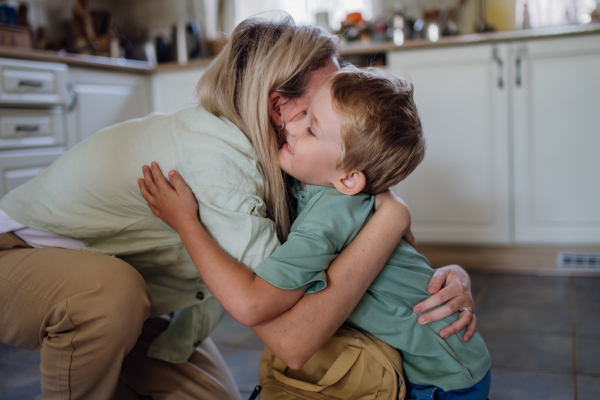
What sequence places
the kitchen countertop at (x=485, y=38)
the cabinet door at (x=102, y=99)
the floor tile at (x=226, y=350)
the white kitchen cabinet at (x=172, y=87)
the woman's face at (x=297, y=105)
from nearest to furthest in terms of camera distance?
the woman's face at (x=297, y=105), the floor tile at (x=226, y=350), the kitchen countertop at (x=485, y=38), the cabinet door at (x=102, y=99), the white kitchen cabinet at (x=172, y=87)

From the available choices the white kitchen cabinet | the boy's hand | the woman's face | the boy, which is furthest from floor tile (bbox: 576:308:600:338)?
the white kitchen cabinet

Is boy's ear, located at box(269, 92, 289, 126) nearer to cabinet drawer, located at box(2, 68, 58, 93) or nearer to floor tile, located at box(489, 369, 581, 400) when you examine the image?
floor tile, located at box(489, 369, 581, 400)

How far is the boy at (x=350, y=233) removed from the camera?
2.60 feet

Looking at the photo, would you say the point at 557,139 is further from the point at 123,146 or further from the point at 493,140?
the point at 123,146

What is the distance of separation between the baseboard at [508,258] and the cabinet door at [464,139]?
7cm

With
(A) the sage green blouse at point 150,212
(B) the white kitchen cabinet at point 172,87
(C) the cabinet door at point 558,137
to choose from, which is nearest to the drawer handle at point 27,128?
(B) the white kitchen cabinet at point 172,87

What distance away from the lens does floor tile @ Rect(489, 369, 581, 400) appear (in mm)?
1323

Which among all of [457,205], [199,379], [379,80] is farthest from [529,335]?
[379,80]

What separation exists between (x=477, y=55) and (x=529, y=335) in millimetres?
1318

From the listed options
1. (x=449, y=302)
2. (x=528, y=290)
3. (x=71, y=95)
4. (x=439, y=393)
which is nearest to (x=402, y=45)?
(x=528, y=290)

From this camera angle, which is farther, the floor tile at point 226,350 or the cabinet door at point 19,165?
the cabinet door at point 19,165

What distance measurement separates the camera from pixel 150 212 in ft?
3.23

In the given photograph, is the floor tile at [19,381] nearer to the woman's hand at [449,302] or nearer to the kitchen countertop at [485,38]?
the woman's hand at [449,302]

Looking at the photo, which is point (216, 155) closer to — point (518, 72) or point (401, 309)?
point (401, 309)
